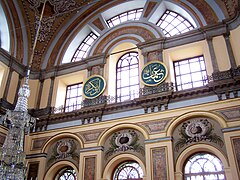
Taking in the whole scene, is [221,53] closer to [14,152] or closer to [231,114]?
[231,114]

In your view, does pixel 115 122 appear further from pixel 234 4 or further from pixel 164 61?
pixel 234 4

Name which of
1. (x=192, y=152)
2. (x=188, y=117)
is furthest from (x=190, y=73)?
(x=192, y=152)

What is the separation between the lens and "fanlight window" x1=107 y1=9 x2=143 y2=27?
13.2 m

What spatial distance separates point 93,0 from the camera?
44.5 feet

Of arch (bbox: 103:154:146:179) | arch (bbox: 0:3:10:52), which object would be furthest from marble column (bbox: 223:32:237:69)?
arch (bbox: 0:3:10:52)

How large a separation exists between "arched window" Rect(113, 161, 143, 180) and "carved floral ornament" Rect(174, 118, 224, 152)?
1.53 metres

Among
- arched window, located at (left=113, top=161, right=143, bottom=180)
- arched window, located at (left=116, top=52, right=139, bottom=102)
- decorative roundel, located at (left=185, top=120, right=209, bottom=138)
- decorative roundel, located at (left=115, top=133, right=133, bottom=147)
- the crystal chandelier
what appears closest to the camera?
the crystal chandelier

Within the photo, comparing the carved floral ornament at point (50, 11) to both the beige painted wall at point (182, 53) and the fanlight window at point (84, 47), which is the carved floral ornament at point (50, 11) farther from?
the beige painted wall at point (182, 53)

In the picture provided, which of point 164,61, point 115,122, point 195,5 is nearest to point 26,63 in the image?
point 115,122

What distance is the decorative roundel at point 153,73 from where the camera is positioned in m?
10.3

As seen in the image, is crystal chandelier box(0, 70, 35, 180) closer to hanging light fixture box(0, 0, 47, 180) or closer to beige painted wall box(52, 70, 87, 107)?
hanging light fixture box(0, 0, 47, 180)

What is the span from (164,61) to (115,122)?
9.49ft

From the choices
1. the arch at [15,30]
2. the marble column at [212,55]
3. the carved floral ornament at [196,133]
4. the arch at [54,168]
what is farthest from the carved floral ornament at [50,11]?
the carved floral ornament at [196,133]

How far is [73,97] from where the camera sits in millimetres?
12500
